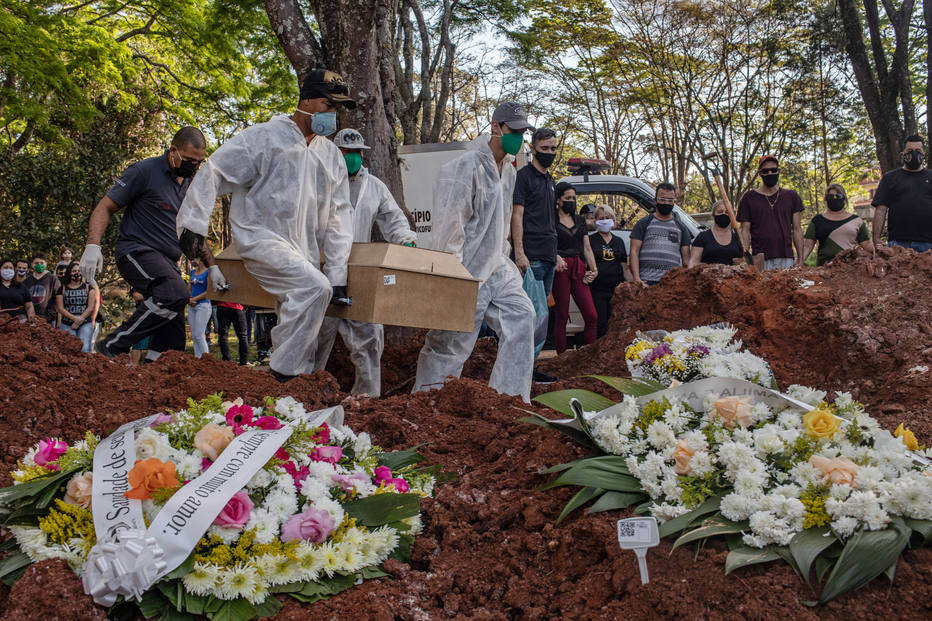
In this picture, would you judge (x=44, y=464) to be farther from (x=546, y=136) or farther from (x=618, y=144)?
(x=618, y=144)

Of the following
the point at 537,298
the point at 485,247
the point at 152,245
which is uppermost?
the point at 152,245

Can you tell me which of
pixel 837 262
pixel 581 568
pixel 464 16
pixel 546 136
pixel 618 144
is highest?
pixel 464 16

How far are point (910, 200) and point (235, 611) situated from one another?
7.63m

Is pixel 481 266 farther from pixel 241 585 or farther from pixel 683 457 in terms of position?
pixel 241 585

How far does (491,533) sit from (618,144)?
23172mm

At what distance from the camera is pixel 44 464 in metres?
2.80

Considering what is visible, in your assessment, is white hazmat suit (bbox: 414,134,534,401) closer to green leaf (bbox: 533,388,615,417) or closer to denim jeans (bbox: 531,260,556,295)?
denim jeans (bbox: 531,260,556,295)

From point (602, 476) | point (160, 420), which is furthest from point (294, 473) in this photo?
point (602, 476)

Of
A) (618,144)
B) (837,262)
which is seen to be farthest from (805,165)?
(837,262)

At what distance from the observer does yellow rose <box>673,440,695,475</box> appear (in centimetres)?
248

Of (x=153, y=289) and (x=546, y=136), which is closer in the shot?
(x=153, y=289)

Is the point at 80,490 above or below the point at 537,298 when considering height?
below

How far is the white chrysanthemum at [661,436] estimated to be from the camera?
104 inches

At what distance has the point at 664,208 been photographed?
8.02m
